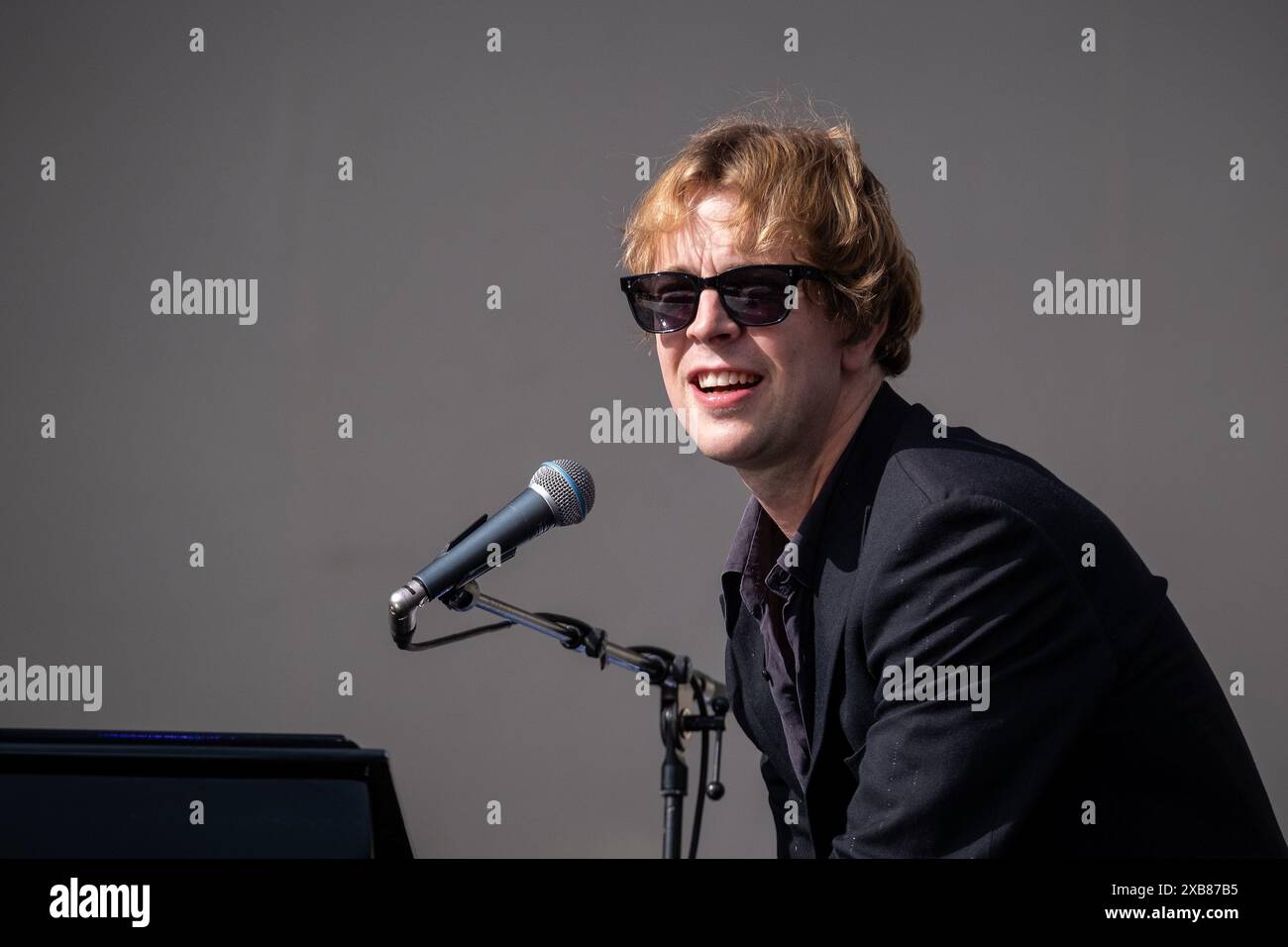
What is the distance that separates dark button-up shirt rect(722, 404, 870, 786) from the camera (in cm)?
159

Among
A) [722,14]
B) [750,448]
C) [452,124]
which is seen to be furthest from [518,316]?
[750,448]

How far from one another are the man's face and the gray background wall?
1.99 m

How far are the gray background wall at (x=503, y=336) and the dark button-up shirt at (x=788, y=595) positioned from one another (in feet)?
6.08

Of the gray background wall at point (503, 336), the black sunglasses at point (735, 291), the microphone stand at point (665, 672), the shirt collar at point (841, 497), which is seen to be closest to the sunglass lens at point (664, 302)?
the black sunglasses at point (735, 291)

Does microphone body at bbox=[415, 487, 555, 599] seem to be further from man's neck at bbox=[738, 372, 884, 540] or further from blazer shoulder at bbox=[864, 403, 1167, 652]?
blazer shoulder at bbox=[864, 403, 1167, 652]

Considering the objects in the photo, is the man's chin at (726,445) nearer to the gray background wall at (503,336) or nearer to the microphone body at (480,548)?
the microphone body at (480,548)

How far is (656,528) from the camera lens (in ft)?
12.3

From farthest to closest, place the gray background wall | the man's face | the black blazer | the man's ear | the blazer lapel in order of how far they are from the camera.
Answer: the gray background wall < the man's ear < the man's face < the blazer lapel < the black blazer

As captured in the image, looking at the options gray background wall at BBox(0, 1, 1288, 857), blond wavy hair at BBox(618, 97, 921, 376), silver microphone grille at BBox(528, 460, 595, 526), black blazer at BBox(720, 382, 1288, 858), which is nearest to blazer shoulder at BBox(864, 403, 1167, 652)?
black blazer at BBox(720, 382, 1288, 858)

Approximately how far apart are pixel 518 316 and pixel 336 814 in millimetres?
2728

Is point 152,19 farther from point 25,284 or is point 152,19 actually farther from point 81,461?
point 81,461

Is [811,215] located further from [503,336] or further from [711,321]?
[503,336]

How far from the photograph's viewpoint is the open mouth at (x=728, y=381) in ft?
5.62

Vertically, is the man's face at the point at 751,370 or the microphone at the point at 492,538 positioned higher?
the man's face at the point at 751,370
